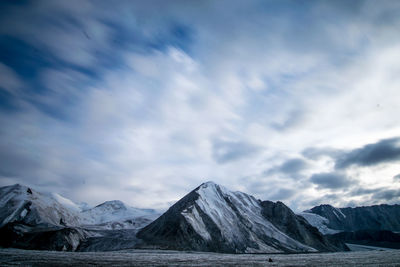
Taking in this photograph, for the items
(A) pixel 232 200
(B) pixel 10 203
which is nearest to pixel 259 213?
(A) pixel 232 200

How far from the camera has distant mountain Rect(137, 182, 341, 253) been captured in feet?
334

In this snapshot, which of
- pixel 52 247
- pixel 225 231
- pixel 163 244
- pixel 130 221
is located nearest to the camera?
pixel 52 247

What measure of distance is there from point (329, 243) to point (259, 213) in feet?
119

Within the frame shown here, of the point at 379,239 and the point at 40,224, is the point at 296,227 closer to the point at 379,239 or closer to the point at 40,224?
the point at 379,239

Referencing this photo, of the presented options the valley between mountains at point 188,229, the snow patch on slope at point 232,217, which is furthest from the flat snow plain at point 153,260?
the snow patch on slope at point 232,217

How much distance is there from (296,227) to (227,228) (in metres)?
40.7

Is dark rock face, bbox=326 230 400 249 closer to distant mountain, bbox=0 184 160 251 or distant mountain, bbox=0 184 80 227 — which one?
distant mountain, bbox=0 184 160 251

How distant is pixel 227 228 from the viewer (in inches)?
4478

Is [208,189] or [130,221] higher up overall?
[208,189]

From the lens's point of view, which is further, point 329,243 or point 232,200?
point 232,200

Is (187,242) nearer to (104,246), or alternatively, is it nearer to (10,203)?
(104,246)

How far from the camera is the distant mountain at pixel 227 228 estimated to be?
4004 inches

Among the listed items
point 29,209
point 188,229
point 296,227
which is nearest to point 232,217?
point 188,229

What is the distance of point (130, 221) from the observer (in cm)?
18075
